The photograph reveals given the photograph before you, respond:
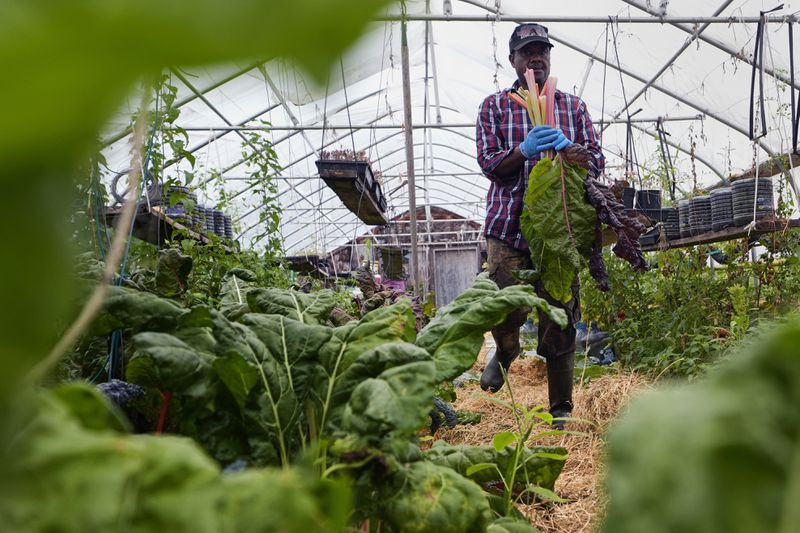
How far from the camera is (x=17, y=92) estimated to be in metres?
0.21

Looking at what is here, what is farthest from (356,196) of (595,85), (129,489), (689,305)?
(595,85)

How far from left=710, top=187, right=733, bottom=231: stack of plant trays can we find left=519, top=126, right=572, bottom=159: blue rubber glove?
2839mm

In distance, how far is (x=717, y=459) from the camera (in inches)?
13.3

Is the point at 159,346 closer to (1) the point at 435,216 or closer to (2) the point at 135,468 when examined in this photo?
(2) the point at 135,468

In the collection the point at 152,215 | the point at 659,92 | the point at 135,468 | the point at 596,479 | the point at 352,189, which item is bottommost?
the point at 596,479

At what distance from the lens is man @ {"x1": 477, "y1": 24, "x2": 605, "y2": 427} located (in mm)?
2992

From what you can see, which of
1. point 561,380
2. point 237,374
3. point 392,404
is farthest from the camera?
point 561,380

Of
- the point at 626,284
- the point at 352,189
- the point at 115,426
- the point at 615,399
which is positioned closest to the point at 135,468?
the point at 115,426

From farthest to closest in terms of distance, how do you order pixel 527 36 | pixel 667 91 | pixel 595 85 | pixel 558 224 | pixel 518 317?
1. pixel 595 85
2. pixel 667 91
3. pixel 527 36
4. pixel 518 317
5. pixel 558 224

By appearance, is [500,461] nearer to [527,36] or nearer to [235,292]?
[235,292]

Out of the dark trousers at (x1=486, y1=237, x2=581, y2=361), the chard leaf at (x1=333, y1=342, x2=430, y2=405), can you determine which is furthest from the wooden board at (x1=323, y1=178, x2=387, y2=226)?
the chard leaf at (x1=333, y1=342, x2=430, y2=405)

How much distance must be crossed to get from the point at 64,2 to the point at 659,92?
9826 mm

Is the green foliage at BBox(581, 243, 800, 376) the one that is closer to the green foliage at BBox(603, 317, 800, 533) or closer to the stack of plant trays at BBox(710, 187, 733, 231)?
the stack of plant trays at BBox(710, 187, 733, 231)

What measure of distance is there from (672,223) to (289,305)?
534cm
